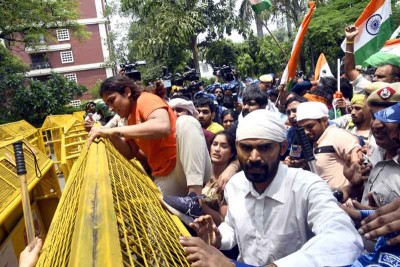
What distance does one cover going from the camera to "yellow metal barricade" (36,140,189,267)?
91 cm

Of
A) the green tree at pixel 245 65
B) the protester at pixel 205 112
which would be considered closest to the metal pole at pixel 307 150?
the protester at pixel 205 112

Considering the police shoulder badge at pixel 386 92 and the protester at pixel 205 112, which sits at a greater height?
the police shoulder badge at pixel 386 92

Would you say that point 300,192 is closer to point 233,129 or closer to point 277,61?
point 233,129

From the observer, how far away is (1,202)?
3.17m

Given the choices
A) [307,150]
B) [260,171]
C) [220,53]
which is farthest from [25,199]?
[220,53]

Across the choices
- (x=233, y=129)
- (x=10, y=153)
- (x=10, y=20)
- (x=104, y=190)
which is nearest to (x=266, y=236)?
(x=104, y=190)

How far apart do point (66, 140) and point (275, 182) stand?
21.0 feet

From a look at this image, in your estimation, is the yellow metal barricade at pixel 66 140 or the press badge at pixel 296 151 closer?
the press badge at pixel 296 151

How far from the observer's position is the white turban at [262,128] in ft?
→ 6.15

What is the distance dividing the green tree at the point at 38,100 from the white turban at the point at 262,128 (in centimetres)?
1980

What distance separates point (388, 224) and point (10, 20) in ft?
67.3

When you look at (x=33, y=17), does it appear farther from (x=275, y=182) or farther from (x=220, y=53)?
(x=275, y=182)

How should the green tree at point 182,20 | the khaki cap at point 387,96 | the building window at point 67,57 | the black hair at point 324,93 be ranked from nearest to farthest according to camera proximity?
the khaki cap at point 387,96
the black hair at point 324,93
the green tree at point 182,20
the building window at point 67,57

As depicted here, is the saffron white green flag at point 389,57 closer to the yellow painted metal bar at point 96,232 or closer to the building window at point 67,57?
the yellow painted metal bar at point 96,232
